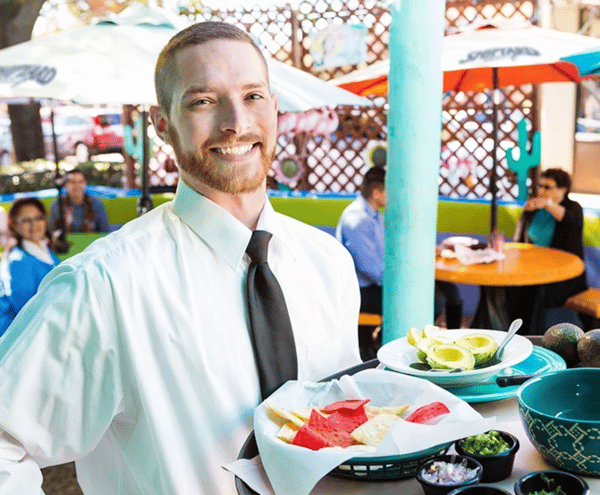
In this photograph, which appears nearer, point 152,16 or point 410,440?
point 410,440

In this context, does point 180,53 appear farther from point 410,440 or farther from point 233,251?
point 410,440

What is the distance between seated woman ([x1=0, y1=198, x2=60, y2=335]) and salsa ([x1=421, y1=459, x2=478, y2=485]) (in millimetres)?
3075

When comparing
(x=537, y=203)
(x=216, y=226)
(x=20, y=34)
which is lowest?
(x=537, y=203)

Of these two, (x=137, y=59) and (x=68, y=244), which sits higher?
(x=137, y=59)

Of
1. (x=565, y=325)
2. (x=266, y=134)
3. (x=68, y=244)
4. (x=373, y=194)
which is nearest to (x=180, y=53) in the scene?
(x=266, y=134)

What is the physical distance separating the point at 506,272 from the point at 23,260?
2.73 metres

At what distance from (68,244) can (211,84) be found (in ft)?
14.6

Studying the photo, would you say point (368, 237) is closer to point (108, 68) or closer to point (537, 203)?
point (537, 203)

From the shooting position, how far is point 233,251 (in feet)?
4.58

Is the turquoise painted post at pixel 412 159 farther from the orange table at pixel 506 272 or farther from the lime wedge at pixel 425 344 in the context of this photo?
the orange table at pixel 506 272

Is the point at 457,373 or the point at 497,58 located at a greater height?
the point at 497,58

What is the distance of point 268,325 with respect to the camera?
1387 millimetres

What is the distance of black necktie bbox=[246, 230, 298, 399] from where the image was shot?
1359 millimetres

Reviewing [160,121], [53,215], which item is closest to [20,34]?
[53,215]
